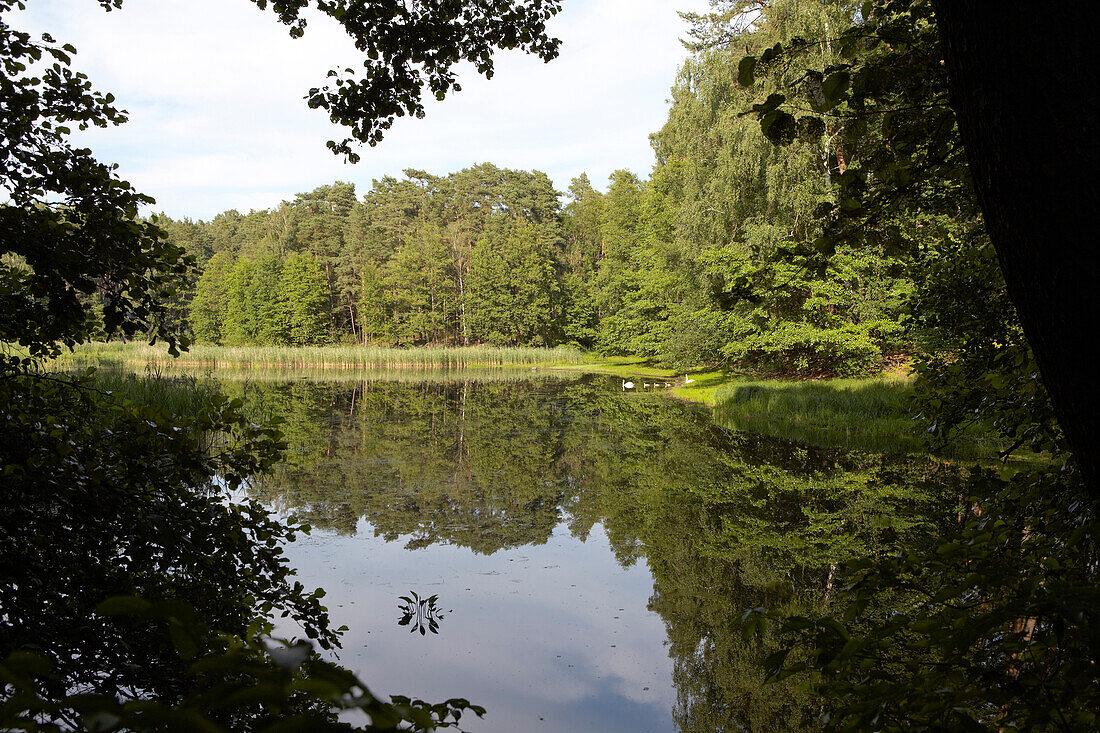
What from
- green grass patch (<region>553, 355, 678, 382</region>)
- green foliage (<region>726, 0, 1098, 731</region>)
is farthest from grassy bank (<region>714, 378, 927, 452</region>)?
green grass patch (<region>553, 355, 678, 382</region>)

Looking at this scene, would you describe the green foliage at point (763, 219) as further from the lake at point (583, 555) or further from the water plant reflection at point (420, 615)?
the water plant reflection at point (420, 615)

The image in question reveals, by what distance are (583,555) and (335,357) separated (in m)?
31.3

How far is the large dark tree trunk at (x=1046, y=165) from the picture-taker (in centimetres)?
105

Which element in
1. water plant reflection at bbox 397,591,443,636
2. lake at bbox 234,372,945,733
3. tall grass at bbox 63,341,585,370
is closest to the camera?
lake at bbox 234,372,945,733

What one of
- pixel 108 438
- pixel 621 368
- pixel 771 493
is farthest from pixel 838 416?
pixel 621 368

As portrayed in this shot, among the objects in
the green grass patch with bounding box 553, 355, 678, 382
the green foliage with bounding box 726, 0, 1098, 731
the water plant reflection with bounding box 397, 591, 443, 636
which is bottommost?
the water plant reflection with bounding box 397, 591, 443, 636

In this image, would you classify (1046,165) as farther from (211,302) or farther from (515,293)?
(211,302)

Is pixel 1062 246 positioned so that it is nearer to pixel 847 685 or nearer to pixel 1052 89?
pixel 1052 89

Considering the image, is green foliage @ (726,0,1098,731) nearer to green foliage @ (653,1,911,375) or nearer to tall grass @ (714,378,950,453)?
tall grass @ (714,378,950,453)

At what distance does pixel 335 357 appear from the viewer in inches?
1403

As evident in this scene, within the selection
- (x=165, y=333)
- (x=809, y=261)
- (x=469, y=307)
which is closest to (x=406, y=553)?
(x=165, y=333)

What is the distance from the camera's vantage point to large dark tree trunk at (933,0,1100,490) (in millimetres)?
1049

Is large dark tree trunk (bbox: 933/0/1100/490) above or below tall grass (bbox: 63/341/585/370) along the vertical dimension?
above

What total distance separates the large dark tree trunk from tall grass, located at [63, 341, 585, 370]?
34474 mm
